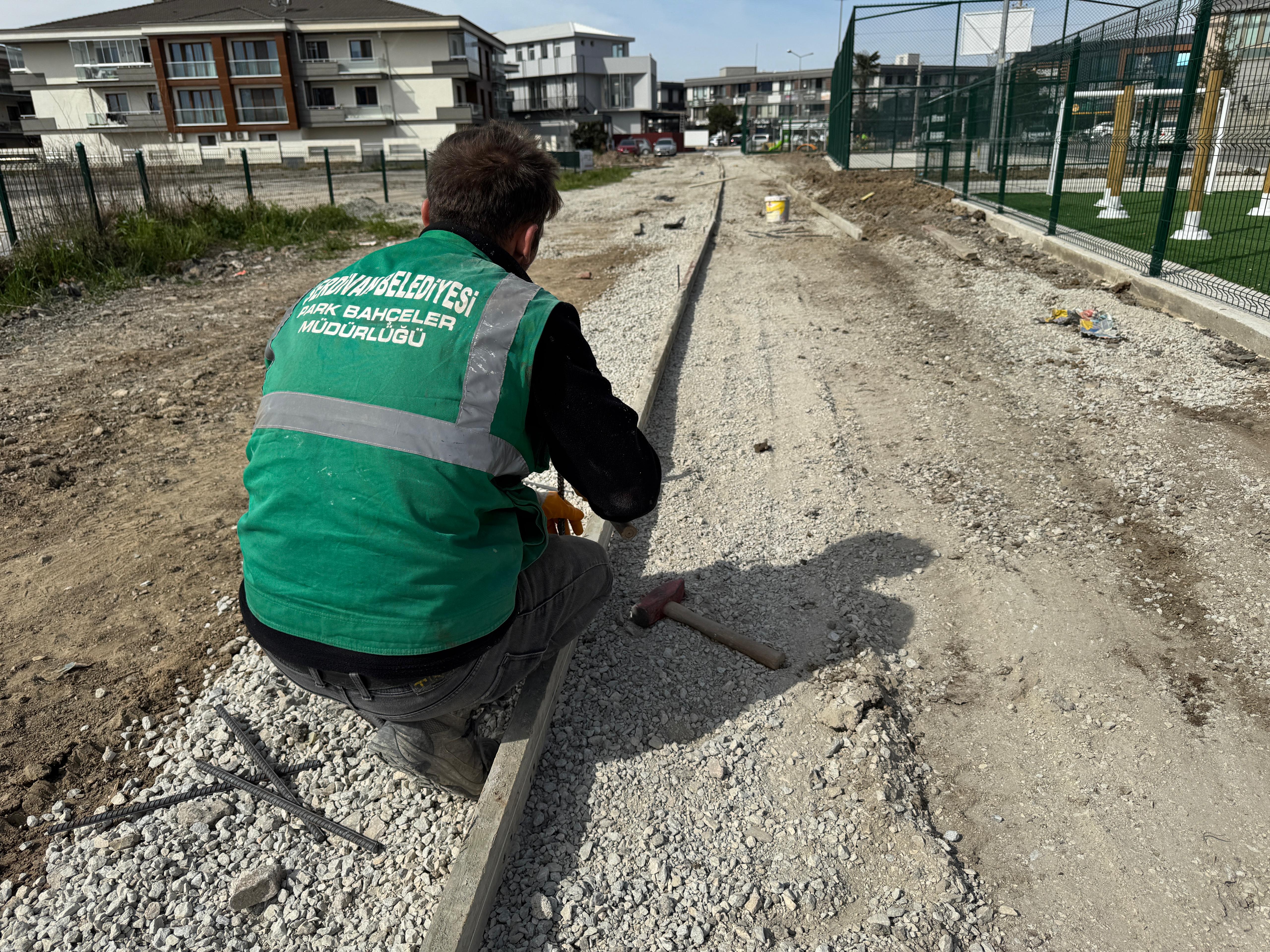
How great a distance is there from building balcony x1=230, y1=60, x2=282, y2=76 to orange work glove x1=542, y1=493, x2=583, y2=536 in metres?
52.5

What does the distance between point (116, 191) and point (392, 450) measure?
12937 millimetres

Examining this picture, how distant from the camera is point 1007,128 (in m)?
11.8

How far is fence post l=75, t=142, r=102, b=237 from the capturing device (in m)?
10.9

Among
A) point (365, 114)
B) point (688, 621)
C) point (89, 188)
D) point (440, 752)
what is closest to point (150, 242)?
point (89, 188)

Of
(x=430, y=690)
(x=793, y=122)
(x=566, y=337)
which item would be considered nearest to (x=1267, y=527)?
(x=566, y=337)

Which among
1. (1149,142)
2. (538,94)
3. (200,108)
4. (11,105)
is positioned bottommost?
(1149,142)

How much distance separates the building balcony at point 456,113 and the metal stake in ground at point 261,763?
51.0 metres

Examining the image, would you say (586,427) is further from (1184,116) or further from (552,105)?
(552,105)

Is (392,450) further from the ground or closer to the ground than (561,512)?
further from the ground

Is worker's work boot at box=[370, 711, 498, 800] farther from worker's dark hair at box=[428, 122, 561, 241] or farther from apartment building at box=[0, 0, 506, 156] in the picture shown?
apartment building at box=[0, 0, 506, 156]

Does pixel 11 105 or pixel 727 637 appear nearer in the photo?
pixel 727 637

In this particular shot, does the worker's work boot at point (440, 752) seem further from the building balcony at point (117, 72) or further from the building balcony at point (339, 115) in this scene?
the building balcony at point (117, 72)

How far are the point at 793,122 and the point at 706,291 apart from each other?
50373mm

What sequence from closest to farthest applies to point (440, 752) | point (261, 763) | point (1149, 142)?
point (440, 752)
point (261, 763)
point (1149, 142)
